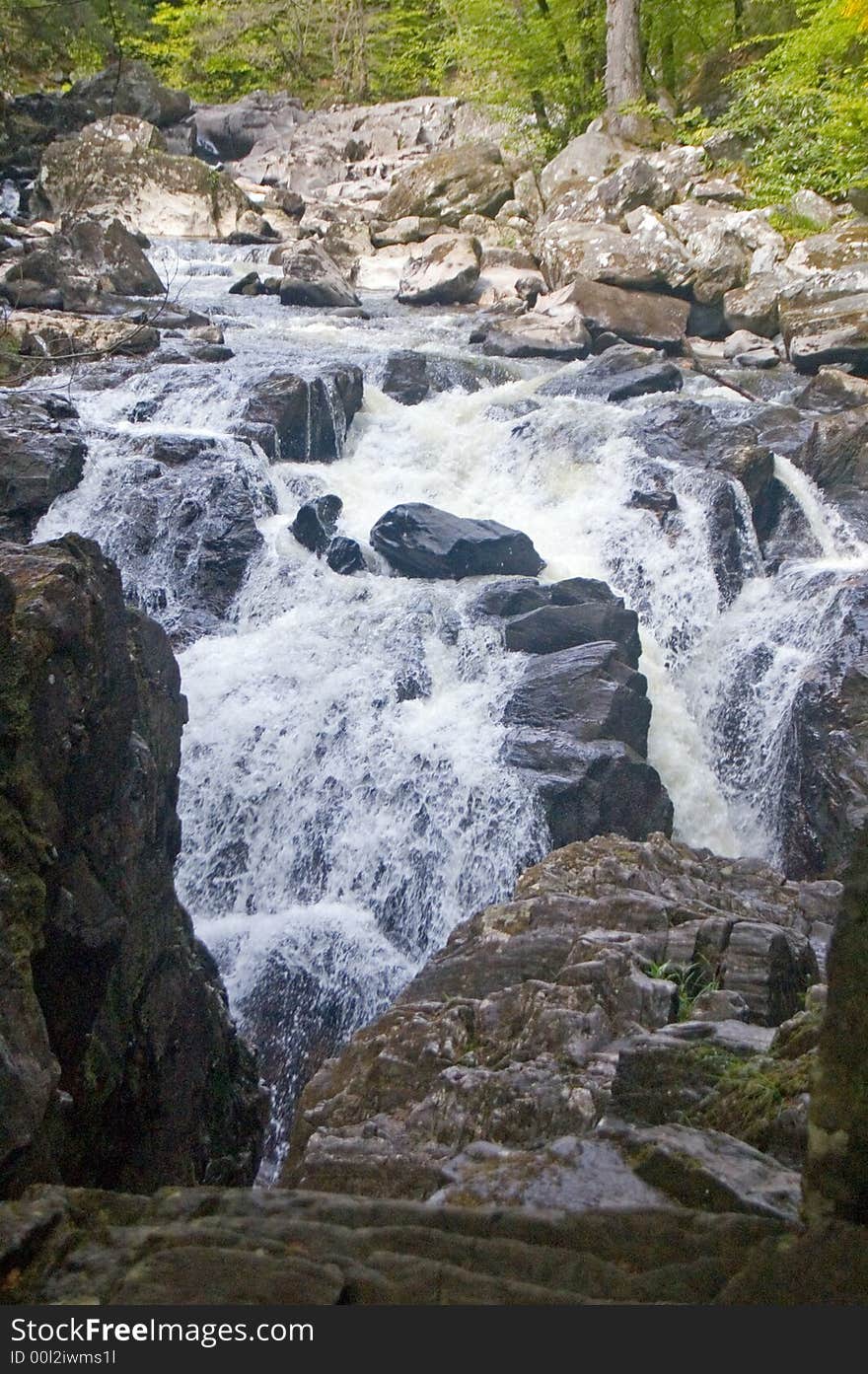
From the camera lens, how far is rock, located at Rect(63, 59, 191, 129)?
29.9 m

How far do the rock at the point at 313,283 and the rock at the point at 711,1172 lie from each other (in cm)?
1949

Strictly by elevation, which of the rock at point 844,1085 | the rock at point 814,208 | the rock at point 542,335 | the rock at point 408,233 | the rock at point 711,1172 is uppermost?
the rock at point 814,208

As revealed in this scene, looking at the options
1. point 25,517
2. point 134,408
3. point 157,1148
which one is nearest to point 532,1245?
point 157,1148

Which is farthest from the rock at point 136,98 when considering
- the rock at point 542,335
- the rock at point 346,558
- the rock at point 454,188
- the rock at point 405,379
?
the rock at point 346,558

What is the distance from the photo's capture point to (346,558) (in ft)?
40.8

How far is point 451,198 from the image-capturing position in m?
24.9

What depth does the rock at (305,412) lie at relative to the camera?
14.3 metres

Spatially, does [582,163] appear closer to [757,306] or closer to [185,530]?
[757,306]

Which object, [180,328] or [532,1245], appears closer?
[532,1245]

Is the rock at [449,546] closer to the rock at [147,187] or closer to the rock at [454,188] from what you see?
the rock at [454,188]

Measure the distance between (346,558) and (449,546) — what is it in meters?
1.21

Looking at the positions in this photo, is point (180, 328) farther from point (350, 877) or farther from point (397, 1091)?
point (397, 1091)

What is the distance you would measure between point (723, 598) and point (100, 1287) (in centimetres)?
1058

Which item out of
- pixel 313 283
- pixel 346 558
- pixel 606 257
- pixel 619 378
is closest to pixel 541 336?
pixel 619 378
